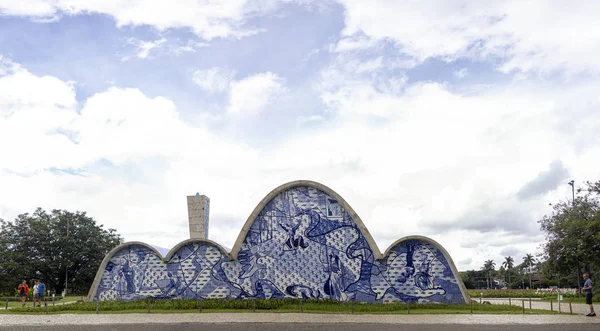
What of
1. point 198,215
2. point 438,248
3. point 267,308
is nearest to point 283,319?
point 267,308

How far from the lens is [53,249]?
4147 cm

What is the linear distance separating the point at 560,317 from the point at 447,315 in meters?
3.48

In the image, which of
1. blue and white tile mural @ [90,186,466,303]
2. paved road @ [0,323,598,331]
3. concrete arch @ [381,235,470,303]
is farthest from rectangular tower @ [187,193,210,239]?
paved road @ [0,323,598,331]

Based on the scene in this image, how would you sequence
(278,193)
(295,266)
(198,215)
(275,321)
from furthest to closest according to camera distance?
(198,215), (278,193), (295,266), (275,321)

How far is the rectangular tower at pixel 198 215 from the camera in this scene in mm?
24594

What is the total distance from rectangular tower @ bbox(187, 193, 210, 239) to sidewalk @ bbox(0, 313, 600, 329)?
6206 millimetres

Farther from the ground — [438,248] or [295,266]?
[438,248]

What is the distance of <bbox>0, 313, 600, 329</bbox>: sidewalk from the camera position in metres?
16.5

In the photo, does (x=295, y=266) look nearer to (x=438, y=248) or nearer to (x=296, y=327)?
(x=438, y=248)

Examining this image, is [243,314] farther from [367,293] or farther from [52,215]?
[52,215]

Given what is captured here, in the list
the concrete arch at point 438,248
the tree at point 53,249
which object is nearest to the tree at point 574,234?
the concrete arch at point 438,248

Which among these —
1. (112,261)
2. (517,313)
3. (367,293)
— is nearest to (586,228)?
(517,313)

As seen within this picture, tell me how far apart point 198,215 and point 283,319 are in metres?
9.13

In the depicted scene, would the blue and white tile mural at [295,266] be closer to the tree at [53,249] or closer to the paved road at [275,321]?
the paved road at [275,321]
